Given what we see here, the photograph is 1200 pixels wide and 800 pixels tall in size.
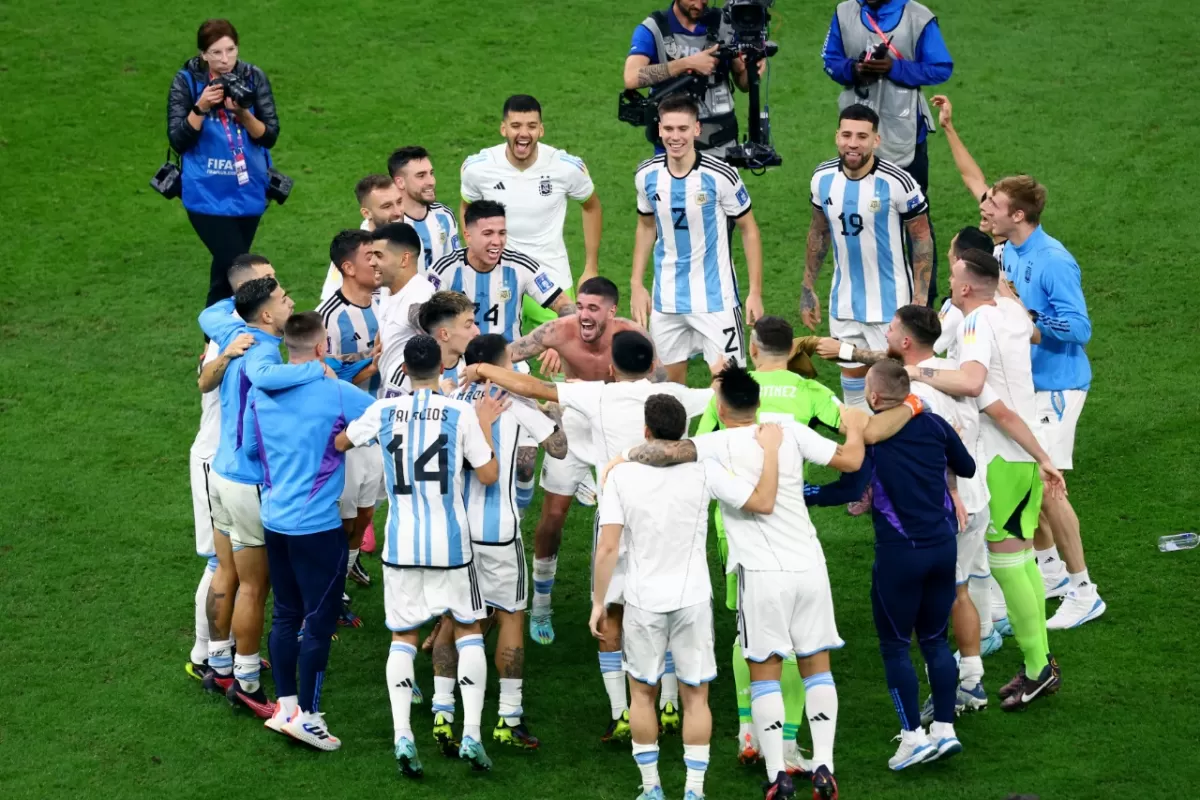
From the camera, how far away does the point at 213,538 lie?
776 centimetres

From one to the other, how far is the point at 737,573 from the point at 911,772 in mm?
1214

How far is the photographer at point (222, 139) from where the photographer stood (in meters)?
10.0

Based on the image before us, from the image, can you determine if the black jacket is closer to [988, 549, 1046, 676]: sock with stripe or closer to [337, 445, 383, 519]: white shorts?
[337, 445, 383, 519]: white shorts

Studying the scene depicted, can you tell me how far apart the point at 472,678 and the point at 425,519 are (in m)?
0.74

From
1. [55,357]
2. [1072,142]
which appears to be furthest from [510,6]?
[55,357]

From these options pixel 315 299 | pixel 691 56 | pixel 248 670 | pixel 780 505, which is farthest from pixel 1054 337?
pixel 315 299

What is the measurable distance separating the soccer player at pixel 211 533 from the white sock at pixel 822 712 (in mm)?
2855

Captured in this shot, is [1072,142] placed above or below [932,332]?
above

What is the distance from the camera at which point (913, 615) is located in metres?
6.80

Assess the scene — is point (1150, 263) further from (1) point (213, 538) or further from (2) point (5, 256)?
(2) point (5, 256)

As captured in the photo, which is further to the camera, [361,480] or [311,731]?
[361,480]

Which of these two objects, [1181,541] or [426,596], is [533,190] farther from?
[1181,541]

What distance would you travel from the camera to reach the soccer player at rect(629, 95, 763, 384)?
9.27m

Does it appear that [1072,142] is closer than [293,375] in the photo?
No
